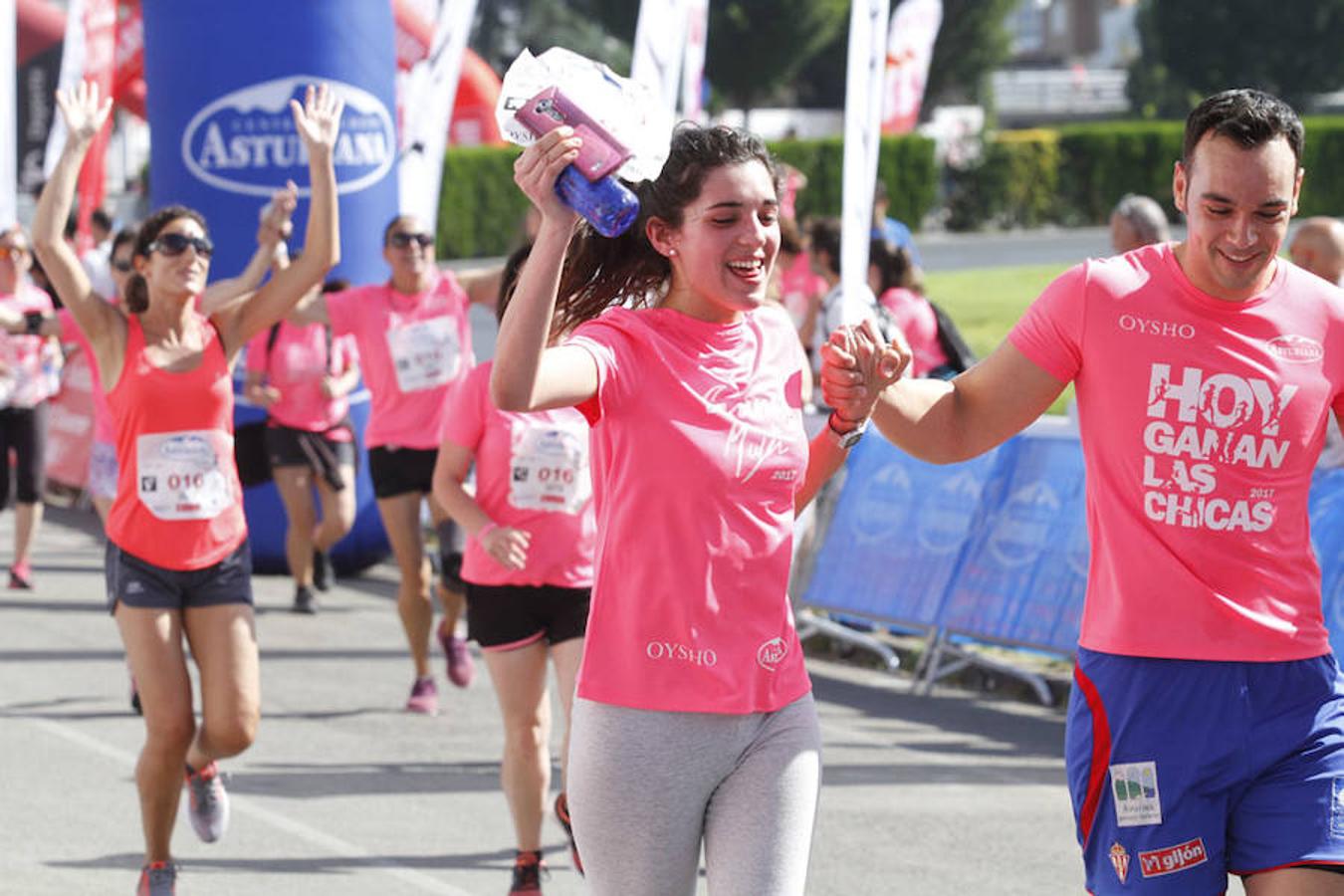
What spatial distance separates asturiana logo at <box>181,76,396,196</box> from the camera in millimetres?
12555

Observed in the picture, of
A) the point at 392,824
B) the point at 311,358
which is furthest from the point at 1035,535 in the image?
the point at 311,358

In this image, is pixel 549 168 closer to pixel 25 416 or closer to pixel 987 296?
pixel 25 416

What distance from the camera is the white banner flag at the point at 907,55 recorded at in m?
20.8

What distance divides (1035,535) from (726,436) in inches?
224

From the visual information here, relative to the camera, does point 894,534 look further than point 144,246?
Yes

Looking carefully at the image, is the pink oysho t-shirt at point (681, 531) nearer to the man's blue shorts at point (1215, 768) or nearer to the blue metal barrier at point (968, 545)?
the man's blue shorts at point (1215, 768)

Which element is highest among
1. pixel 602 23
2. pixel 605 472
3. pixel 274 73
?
pixel 602 23

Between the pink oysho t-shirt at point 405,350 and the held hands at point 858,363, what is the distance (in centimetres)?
612

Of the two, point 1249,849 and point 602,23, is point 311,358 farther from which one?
point 602,23

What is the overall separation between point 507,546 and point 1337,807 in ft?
9.18

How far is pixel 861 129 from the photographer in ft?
32.5

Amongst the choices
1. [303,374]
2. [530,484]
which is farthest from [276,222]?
[303,374]

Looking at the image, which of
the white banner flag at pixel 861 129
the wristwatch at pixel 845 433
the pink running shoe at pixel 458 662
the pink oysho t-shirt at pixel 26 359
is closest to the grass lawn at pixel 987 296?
the pink oysho t-shirt at pixel 26 359

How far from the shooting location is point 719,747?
3.85 metres
